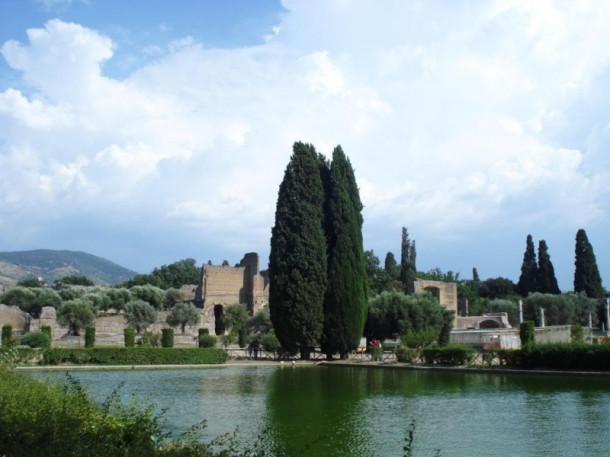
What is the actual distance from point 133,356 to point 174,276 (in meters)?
62.6

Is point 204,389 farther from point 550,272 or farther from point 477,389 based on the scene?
point 550,272

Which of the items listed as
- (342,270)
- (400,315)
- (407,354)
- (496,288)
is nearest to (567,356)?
(407,354)

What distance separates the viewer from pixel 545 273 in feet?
189

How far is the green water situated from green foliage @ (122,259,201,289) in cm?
6505

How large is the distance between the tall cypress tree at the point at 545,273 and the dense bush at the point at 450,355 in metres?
35.8

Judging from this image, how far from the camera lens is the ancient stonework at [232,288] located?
54.2 m

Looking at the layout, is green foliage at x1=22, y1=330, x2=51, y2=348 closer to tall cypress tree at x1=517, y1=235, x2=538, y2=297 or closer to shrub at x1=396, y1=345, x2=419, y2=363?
shrub at x1=396, y1=345, x2=419, y2=363

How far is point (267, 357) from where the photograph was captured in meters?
31.0

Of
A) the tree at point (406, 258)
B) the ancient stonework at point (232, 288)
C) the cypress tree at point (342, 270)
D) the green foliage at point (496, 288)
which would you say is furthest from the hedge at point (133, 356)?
the green foliage at point (496, 288)

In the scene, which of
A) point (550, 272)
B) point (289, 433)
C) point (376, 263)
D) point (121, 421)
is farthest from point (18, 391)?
point (550, 272)

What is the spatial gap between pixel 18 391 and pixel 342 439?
4.75m

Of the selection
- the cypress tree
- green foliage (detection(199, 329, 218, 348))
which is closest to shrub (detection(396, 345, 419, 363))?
the cypress tree

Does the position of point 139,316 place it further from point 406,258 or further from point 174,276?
point 174,276

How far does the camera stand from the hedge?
86.5 feet
